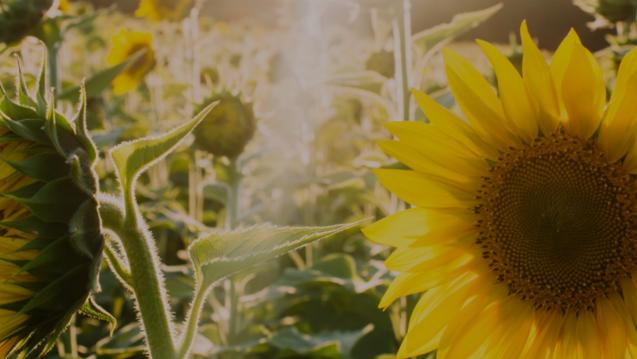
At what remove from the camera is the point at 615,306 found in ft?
3.96

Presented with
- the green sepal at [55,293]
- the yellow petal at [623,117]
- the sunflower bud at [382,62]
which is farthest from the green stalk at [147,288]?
the sunflower bud at [382,62]

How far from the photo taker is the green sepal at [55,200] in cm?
92

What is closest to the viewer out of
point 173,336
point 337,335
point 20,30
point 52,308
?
point 52,308

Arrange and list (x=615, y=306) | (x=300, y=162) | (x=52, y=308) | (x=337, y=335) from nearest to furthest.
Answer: (x=52, y=308) → (x=615, y=306) → (x=337, y=335) → (x=300, y=162)

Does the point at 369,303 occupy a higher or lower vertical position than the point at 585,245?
lower

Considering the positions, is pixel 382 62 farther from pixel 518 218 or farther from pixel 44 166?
pixel 44 166

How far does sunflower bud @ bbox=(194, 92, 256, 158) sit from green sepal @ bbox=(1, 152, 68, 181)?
134 cm

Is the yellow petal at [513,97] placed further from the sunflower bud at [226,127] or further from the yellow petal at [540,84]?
the sunflower bud at [226,127]

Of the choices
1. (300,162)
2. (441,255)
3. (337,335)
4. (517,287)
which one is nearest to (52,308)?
(441,255)

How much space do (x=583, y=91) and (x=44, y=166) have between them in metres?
0.70

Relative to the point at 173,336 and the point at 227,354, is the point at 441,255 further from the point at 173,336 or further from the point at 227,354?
the point at 227,354

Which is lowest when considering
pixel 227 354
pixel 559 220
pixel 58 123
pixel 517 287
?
pixel 227 354

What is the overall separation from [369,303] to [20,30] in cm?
116

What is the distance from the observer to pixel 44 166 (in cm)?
95
